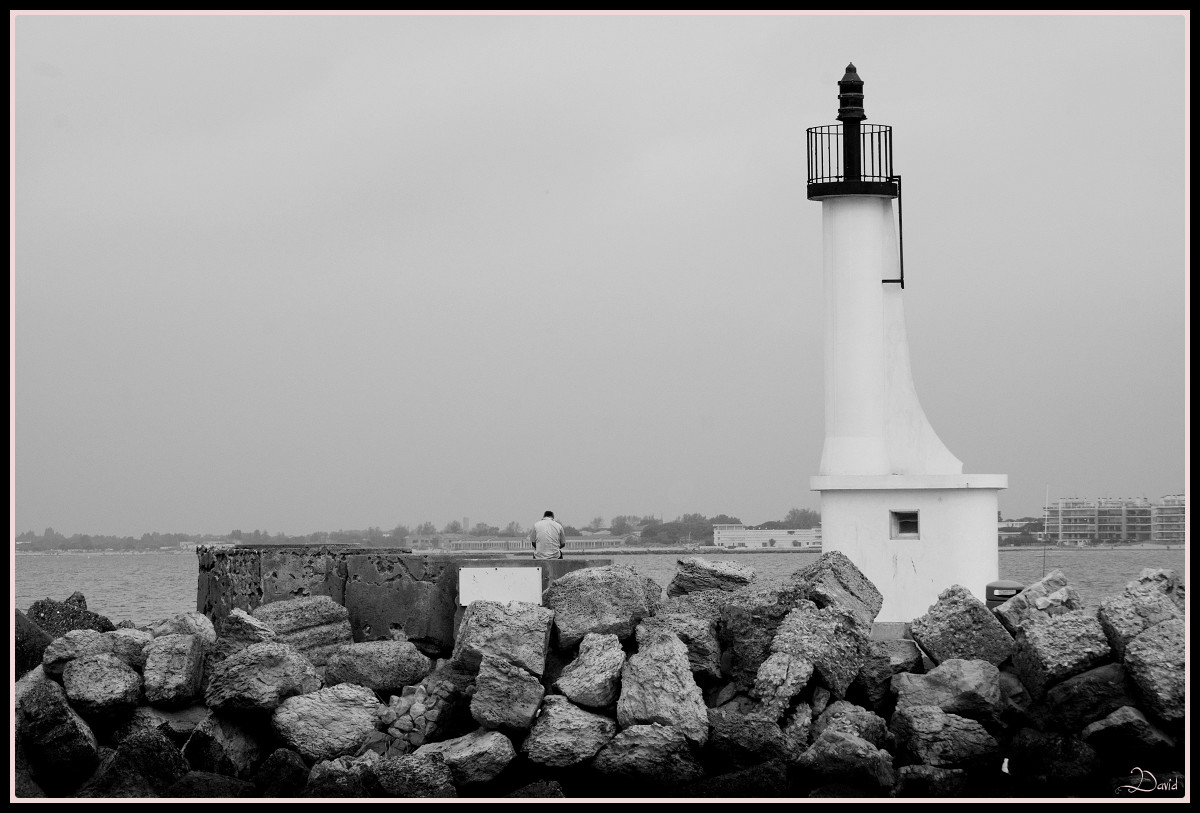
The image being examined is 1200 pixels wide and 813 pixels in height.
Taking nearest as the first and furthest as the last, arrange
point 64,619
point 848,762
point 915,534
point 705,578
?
point 848,762
point 705,578
point 64,619
point 915,534

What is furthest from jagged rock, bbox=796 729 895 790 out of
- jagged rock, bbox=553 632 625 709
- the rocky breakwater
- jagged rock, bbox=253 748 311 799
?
jagged rock, bbox=253 748 311 799

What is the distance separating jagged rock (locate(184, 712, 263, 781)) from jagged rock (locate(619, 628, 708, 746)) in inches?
106

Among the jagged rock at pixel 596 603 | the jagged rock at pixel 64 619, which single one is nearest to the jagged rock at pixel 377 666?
the jagged rock at pixel 596 603

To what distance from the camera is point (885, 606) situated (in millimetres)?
16078

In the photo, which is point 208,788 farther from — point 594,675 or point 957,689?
point 957,689

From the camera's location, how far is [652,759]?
1072cm

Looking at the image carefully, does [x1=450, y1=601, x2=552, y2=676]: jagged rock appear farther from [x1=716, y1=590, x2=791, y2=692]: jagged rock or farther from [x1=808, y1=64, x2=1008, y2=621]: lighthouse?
[x1=808, y1=64, x2=1008, y2=621]: lighthouse

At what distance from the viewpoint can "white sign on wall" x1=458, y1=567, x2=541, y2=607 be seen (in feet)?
41.9

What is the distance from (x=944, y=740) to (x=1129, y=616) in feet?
5.54

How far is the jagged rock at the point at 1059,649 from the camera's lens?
11211 mm

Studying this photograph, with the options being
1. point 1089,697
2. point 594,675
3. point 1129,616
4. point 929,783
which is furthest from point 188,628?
point 1129,616
